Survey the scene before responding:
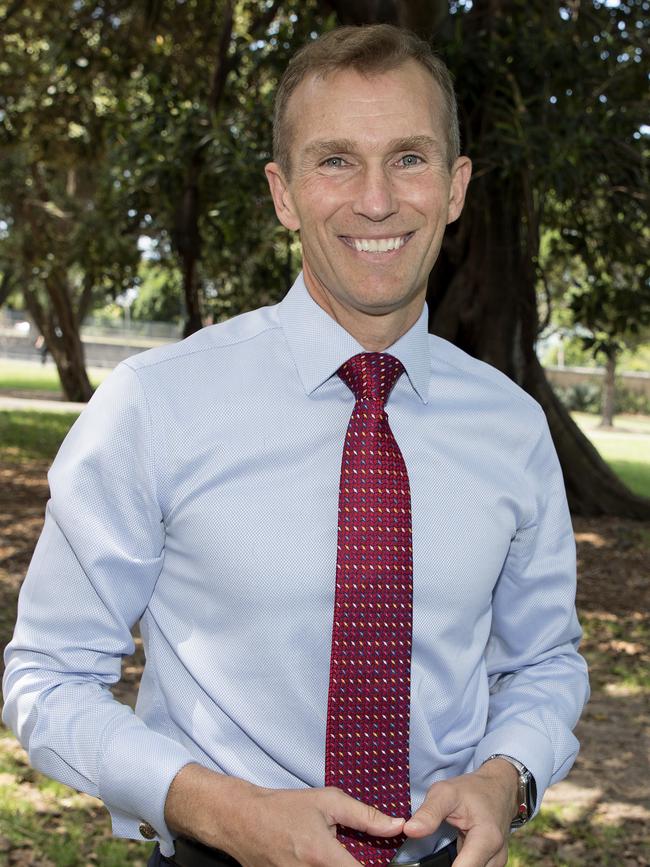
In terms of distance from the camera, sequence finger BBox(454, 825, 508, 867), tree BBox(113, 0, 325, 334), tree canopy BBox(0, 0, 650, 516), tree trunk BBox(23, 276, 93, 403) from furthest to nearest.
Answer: tree trunk BBox(23, 276, 93, 403) → tree BBox(113, 0, 325, 334) → tree canopy BBox(0, 0, 650, 516) → finger BBox(454, 825, 508, 867)

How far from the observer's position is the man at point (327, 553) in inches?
70.7

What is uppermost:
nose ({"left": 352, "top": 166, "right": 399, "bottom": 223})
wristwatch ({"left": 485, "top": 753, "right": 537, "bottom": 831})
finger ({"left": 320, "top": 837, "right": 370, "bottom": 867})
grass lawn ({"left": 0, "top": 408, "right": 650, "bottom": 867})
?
nose ({"left": 352, "top": 166, "right": 399, "bottom": 223})

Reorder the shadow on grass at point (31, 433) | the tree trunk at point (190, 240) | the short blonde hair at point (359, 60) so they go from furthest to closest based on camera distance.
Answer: the shadow on grass at point (31, 433), the tree trunk at point (190, 240), the short blonde hair at point (359, 60)

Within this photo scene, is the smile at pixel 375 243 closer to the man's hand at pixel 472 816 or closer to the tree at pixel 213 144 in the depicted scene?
the man's hand at pixel 472 816

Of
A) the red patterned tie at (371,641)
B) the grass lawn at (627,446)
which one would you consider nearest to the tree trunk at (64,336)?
the grass lawn at (627,446)

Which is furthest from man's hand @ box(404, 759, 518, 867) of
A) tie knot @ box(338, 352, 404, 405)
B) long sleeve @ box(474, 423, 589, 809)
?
tie knot @ box(338, 352, 404, 405)

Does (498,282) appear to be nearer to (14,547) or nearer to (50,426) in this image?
(14,547)

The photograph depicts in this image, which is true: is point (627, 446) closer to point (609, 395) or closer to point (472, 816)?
point (609, 395)

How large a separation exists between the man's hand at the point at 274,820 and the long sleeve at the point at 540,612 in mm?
607

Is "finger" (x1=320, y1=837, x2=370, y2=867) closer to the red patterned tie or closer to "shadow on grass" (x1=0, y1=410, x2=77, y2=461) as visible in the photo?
the red patterned tie

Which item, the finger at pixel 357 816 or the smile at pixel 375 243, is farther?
the smile at pixel 375 243

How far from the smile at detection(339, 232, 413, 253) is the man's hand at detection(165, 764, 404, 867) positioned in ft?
3.15

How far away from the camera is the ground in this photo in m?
4.68

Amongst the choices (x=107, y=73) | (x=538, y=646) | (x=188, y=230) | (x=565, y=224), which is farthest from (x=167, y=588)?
(x=107, y=73)
